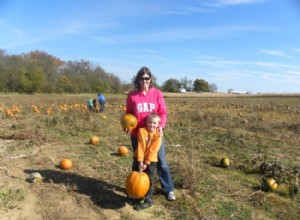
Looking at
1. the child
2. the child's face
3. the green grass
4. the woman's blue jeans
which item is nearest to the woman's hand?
the child

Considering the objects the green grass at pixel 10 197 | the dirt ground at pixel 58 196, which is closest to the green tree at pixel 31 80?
the dirt ground at pixel 58 196

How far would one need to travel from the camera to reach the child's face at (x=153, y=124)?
184 inches

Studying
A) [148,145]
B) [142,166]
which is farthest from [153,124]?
[142,166]

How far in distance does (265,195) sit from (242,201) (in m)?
0.48

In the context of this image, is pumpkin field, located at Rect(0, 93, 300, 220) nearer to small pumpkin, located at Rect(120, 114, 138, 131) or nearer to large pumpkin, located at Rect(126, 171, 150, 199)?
large pumpkin, located at Rect(126, 171, 150, 199)

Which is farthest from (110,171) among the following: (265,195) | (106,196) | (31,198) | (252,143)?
(252,143)

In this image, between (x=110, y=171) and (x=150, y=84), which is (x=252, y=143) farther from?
(x=150, y=84)

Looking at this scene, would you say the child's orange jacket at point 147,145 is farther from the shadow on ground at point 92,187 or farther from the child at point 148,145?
the shadow on ground at point 92,187

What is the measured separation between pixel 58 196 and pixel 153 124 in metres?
1.89

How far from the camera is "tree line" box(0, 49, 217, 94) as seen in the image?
60469 mm

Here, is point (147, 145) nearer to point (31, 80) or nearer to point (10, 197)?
point (10, 197)

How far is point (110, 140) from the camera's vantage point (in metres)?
9.54

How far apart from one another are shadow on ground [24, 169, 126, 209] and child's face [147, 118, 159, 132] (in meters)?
1.23

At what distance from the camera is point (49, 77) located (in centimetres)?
6931
